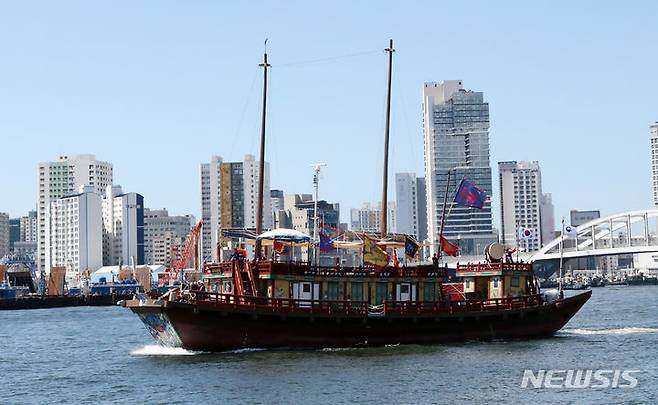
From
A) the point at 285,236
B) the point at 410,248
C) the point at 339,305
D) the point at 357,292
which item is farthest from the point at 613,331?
the point at 285,236

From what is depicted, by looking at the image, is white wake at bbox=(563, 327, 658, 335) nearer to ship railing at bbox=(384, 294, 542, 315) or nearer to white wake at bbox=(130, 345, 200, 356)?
ship railing at bbox=(384, 294, 542, 315)

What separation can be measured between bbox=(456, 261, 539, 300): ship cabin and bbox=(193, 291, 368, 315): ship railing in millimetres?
8713

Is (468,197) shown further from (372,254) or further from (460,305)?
(372,254)

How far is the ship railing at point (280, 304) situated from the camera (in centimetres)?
4938

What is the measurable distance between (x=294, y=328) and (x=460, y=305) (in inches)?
358

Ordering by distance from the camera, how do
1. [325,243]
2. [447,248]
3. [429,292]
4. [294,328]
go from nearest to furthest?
[294,328]
[429,292]
[325,243]
[447,248]

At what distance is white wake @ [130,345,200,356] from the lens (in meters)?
50.2

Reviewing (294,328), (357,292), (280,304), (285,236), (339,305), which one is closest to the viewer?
(280,304)

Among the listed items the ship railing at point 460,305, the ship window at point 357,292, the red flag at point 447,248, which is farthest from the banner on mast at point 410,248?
the ship window at point 357,292

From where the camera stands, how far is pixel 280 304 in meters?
50.3

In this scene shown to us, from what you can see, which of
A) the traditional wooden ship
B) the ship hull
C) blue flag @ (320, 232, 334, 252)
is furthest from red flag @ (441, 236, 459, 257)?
blue flag @ (320, 232, 334, 252)

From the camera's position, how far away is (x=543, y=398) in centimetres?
3819

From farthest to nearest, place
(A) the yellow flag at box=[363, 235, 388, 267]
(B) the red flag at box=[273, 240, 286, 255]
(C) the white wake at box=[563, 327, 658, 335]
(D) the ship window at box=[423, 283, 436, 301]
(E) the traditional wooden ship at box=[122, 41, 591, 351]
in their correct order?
(C) the white wake at box=[563, 327, 658, 335]
(B) the red flag at box=[273, 240, 286, 255]
(D) the ship window at box=[423, 283, 436, 301]
(A) the yellow flag at box=[363, 235, 388, 267]
(E) the traditional wooden ship at box=[122, 41, 591, 351]

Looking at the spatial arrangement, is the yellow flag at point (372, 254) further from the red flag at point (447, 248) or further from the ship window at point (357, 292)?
the red flag at point (447, 248)
